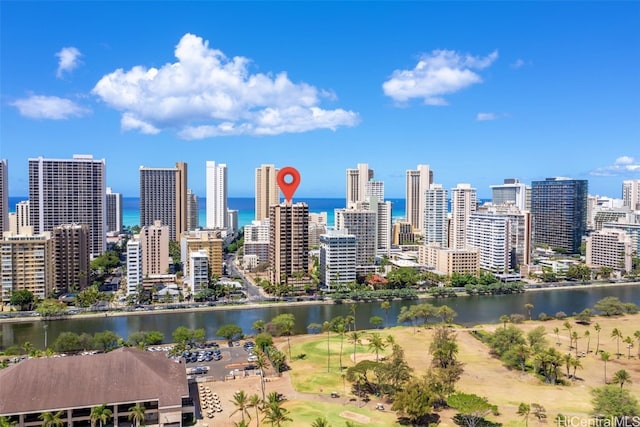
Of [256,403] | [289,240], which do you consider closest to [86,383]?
[256,403]

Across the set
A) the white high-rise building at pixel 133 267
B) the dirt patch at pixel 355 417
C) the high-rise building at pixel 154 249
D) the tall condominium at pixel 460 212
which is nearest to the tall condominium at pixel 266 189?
the tall condominium at pixel 460 212

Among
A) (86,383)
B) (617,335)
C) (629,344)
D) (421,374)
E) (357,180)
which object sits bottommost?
(421,374)

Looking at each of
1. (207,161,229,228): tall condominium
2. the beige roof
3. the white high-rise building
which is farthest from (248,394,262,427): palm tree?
(207,161,229,228): tall condominium

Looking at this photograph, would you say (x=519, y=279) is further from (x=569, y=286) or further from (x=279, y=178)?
(x=279, y=178)

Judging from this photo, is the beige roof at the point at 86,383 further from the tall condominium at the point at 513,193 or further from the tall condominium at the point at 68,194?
the tall condominium at the point at 513,193

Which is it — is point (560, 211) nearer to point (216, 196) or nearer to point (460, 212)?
point (460, 212)

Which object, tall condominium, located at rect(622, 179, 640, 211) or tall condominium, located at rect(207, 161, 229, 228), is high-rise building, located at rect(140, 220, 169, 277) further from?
tall condominium, located at rect(622, 179, 640, 211)

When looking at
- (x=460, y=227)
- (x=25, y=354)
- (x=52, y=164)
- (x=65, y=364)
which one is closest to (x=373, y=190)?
(x=460, y=227)
